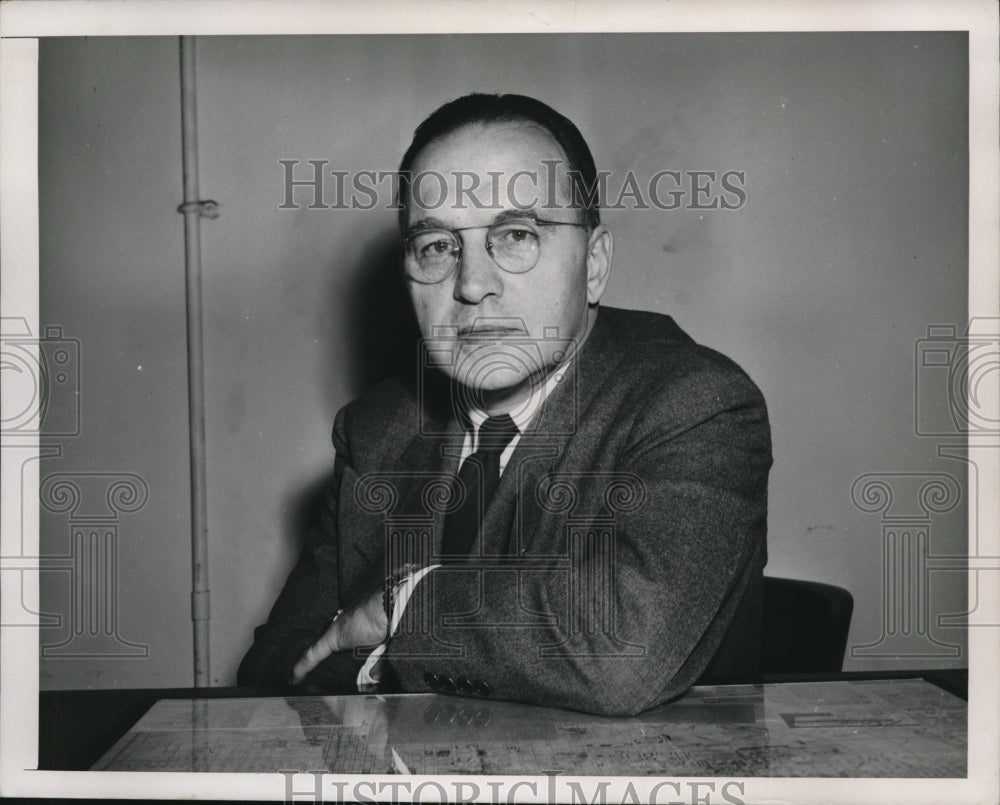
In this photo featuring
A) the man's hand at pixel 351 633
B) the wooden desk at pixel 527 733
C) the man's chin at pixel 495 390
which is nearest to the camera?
the wooden desk at pixel 527 733

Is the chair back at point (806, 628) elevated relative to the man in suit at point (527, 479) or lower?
lower

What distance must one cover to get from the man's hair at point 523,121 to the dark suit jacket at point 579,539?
221 mm

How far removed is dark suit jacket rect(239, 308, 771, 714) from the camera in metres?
1.31

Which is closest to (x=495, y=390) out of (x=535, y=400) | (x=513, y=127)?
(x=535, y=400)

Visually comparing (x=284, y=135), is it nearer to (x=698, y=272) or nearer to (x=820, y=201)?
(x=698, y=272)

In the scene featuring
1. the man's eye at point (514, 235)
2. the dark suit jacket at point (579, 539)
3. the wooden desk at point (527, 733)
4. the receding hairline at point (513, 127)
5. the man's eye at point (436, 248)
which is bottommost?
the wooden desk at point (527, 733)

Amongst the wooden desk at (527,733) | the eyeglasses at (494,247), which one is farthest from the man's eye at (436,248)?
the wooden desk at (527,733)

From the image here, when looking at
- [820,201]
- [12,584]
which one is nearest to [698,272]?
[820,201]

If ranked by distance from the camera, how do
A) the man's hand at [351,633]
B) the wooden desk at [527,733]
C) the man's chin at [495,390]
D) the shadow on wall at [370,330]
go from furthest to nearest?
the shadow on wall at [370,330]
the man's chin at [495,390]
the man's hand at [351,633]
the wooden desk at [527,733]

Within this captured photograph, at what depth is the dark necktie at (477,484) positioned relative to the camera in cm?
157

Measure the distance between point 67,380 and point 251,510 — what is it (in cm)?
54

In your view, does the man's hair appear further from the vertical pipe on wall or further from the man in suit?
the vertical pipe on wall

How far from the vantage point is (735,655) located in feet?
5.03

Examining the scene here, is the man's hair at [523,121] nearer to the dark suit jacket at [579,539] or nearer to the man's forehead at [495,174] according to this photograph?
the man's forehead at [495,174]
